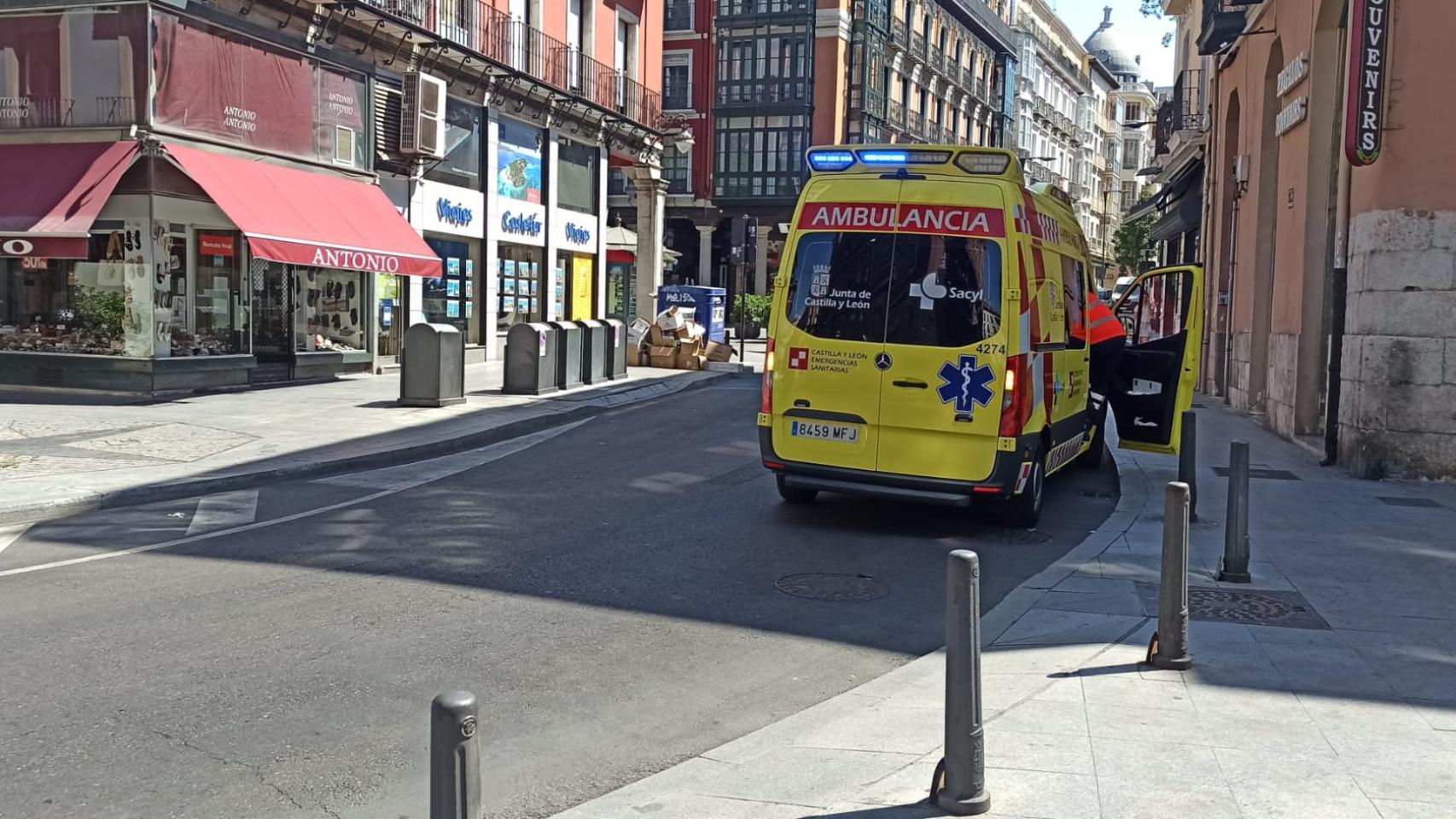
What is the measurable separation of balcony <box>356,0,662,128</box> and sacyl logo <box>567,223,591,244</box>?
289 centimetres

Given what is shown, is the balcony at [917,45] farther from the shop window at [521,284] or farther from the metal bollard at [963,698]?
the metal bollard at [963,698]

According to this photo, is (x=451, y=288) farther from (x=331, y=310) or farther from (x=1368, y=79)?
(x=1368, y=79)

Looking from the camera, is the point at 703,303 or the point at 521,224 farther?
the point at 703,303

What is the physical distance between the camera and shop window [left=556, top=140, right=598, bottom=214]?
28328mm

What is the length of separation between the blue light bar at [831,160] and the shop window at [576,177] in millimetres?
19557

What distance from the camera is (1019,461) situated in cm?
854

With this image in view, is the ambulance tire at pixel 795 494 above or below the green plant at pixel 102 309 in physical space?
below

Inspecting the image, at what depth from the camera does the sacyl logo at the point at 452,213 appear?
2289cm

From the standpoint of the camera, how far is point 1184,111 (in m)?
28.4

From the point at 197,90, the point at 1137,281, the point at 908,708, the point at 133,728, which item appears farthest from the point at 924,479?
the point at 197,90

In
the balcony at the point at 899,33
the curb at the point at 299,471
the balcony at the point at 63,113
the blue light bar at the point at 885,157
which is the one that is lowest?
the curb at the point at 299,471

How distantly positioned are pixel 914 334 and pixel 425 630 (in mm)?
4197

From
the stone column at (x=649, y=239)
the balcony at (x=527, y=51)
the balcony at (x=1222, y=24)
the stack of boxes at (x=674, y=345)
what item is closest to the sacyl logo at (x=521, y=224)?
the balcony at (x=527, y=51)

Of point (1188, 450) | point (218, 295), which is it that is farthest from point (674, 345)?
point (1188, 450)
